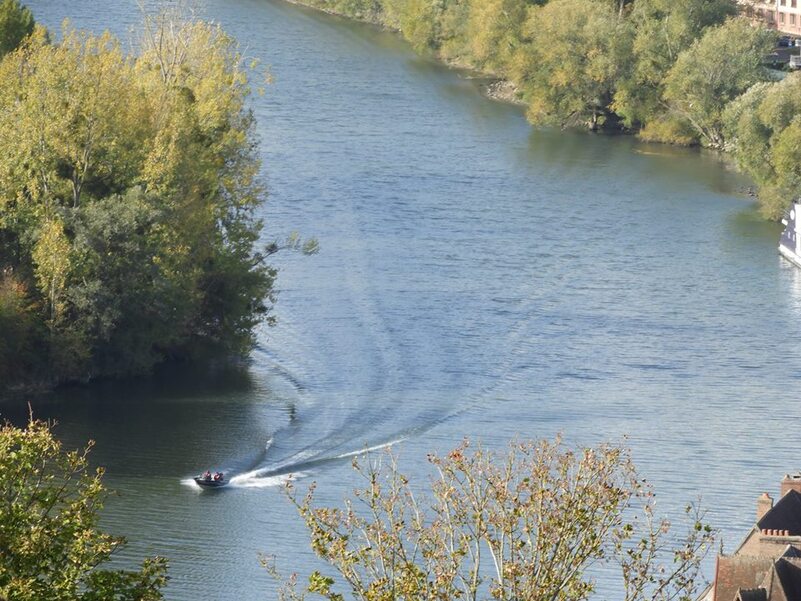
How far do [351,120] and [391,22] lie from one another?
2892 cm

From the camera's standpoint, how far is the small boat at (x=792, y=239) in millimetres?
58750

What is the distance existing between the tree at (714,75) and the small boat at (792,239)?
1510cm

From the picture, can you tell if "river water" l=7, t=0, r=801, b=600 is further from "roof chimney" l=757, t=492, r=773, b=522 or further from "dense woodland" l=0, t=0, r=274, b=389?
"roof chimney" l=757, t=492, r=773, b=522

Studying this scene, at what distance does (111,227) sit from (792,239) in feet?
86.3

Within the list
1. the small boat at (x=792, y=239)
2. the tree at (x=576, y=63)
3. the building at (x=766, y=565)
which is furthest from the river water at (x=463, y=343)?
the tree at (x=576, y=63)

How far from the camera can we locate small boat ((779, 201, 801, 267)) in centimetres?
5875

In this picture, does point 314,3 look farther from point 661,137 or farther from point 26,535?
point 26,535

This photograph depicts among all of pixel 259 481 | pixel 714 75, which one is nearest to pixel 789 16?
pixel 714 75

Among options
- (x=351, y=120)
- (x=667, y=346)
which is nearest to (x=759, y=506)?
(x=667, y=346)

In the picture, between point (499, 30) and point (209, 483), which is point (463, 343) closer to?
point (209, 483)

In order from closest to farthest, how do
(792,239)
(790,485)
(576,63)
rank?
(790,485) → (792,239) → (576,63)

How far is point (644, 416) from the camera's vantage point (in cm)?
4206

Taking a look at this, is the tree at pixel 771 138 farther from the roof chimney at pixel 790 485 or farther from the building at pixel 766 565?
the building at pixel 766 565

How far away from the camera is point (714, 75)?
75375 millimetres
